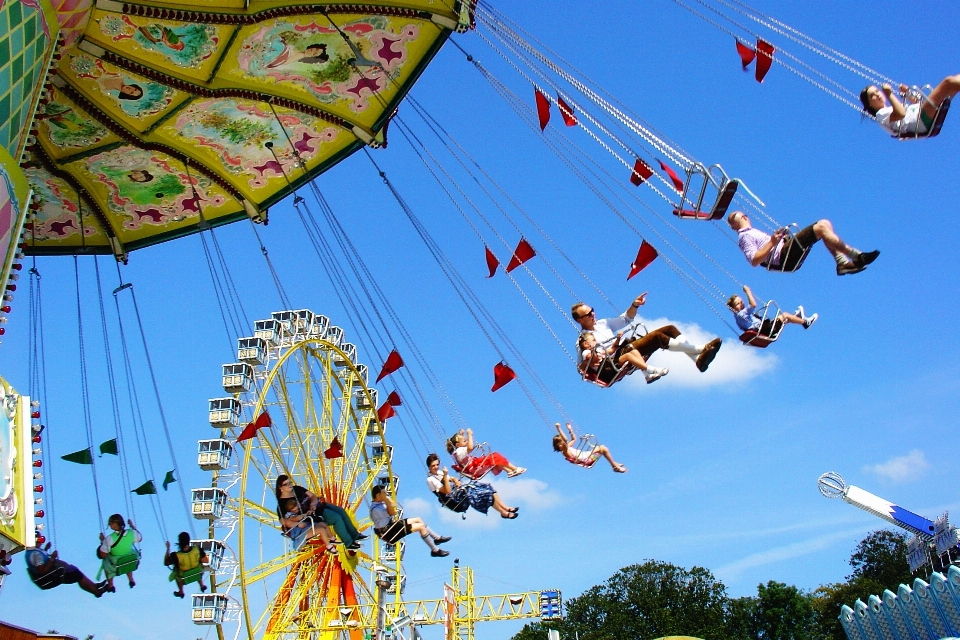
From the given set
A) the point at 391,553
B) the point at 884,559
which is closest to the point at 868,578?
the point at 884,559

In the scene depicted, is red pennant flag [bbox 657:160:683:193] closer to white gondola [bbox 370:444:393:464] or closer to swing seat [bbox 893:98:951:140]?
swing seat [bbox 893:98:951:140]

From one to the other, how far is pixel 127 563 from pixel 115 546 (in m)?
0.29

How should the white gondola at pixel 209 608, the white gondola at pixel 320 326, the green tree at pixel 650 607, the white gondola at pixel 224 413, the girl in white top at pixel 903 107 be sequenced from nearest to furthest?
the girl in white top at pixel 903 107 < the white gondola at pixel 209 608 < the white gondola at pixel 224 413 < the white gondola at pixel 320 326 < the green tree at pixel 650 607

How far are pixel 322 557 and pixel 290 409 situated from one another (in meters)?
3.47

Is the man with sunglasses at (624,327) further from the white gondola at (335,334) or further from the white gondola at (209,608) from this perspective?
the white gondola at (335,334)

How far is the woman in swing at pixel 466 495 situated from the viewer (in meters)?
12.9

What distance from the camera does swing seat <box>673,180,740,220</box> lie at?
8.91 meters

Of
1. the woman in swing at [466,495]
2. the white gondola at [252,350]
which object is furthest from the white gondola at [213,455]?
the woman in swing at [466,495]

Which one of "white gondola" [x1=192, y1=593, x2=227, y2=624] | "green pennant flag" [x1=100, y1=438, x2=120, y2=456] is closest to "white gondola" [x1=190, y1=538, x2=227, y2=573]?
"white gondola" [x1=192, y1=593, x2=227, y2=624]

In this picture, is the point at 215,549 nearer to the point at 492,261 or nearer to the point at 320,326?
the point at 320,326

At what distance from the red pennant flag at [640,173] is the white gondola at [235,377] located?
56.4 feet

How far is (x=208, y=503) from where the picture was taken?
75.7 feet

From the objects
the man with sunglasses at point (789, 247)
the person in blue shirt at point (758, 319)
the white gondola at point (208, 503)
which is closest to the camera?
the man with sunglasses at point (789, 247)

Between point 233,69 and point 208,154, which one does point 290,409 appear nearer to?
point 208,154
